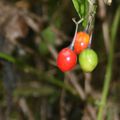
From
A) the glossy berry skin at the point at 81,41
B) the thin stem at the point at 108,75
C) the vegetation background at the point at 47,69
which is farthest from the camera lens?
the vegetation background at the point at 47,69

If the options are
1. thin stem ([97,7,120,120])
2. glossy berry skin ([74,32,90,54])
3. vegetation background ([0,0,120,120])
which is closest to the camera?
glossy berry skin ([74,32,90,54])

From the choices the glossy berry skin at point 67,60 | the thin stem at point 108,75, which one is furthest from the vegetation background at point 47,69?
the glossy berry skin at point 67,60

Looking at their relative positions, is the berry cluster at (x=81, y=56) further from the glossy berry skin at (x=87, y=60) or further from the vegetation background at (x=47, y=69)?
the vegetation background at (x=47, y=69)

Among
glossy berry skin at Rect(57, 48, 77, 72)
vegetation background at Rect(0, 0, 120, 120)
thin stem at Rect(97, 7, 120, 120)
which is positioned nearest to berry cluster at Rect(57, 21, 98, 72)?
glossy berry skin at Rect(57, 48, 77, 72)

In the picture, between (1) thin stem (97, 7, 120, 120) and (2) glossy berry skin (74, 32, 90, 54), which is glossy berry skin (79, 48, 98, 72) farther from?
(1) thin stem (97, 7, 120, 120)

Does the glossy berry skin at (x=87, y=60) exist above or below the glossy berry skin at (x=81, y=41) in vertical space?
below

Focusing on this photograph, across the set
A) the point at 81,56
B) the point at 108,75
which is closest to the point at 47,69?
the point at 108,75

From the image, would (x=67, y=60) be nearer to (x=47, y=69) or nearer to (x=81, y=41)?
(x=81, y=41)

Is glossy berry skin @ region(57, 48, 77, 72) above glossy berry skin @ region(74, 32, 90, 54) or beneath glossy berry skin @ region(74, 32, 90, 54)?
beneath
